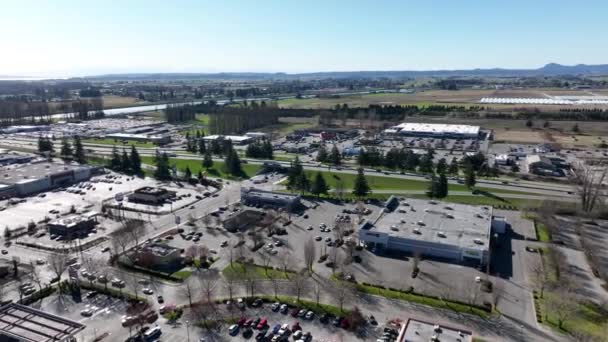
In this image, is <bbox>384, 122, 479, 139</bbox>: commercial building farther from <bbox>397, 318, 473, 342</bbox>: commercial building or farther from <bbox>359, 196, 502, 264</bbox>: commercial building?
<bbox>397, 318, 473, 342</bbox>: commercial building

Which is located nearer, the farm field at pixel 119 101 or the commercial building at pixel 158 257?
the commercial building at pixel 158 257

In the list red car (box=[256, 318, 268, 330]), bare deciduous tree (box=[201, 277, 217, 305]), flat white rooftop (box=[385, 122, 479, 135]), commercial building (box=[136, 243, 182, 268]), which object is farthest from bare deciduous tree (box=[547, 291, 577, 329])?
flat white rooftop (box=[385, 122, 479, 135])

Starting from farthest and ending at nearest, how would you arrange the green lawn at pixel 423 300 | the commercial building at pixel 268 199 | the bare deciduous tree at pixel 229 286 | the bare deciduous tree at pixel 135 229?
the commercial building at pixel 268 199 < the bare deciduous tree at pixel 135 229 < the bare deciduous tree at pixel 229 286 < the green lawn at pixel 423 300

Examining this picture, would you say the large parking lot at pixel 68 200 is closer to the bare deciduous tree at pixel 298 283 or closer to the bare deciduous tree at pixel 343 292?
the bare deciduous tree at pixel 298 283

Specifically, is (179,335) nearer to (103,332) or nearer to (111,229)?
(103,332)

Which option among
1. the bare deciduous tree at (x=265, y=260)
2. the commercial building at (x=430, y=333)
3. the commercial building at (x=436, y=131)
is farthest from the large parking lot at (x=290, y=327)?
the commercial building at (x=436, y=131)

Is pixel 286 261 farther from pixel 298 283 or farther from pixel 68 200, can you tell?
pixel 68 200
